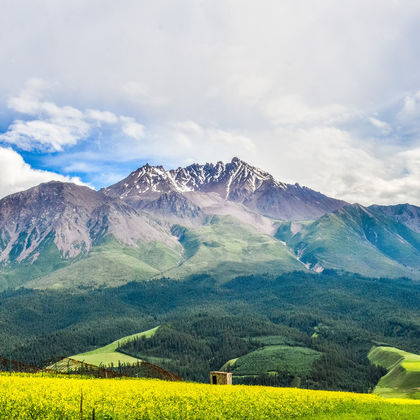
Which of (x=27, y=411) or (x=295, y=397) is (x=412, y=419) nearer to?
(x=295, y=397)

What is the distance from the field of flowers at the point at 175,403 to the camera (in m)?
50.1

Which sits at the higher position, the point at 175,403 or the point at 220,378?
the point at 175,403

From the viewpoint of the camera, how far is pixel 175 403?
5650 cm

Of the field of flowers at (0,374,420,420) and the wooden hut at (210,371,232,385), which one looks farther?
the wooden hut at (210,371,232,385)

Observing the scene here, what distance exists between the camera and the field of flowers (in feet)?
164

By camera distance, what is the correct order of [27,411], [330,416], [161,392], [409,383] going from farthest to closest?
[409,383] < [161,392] < [330,416] < [27,411]

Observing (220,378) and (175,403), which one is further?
(220,378)

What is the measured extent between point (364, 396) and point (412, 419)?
815 inches

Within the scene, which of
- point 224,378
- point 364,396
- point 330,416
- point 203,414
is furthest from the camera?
point 224,378

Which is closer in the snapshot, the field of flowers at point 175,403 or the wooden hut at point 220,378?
the field of flowers at point 175,403

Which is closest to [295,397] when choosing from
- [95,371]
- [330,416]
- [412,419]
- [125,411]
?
[330,416]

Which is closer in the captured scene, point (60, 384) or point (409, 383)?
point (60, 384)

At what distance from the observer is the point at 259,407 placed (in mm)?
56594

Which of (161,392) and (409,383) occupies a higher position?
(161,392)
